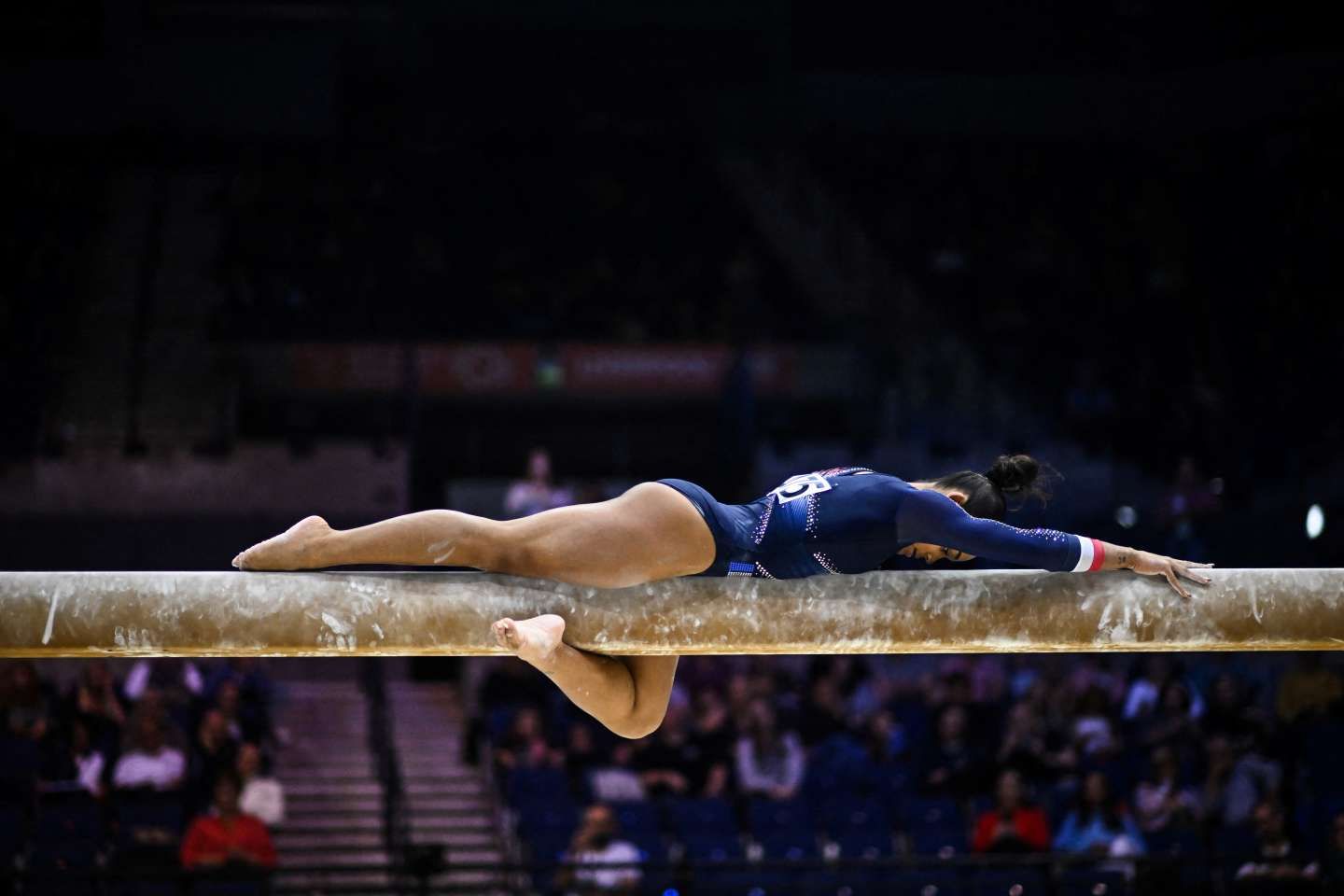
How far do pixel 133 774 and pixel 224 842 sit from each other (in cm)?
96

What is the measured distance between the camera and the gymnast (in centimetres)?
417

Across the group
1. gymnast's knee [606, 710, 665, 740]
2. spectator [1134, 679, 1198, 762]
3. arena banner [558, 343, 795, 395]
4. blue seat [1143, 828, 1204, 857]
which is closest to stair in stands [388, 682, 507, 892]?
blue seat [1143, 828, 1204, 857]

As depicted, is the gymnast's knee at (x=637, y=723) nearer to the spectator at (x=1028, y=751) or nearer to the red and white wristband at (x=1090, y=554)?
the red and white wristband at (x=1090, y=554)

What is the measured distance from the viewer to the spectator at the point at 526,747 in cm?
982

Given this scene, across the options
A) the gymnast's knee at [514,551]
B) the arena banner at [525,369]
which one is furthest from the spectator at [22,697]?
the arena banner at [525,369]

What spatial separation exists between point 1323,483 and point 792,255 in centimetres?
829

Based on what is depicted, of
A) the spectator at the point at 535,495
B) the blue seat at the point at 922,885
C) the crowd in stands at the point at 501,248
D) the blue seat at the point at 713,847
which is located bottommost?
the blue seat at the point at 922,885

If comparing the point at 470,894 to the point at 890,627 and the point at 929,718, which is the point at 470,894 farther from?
the point at 890,627

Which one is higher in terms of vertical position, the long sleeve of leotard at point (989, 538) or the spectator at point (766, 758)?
the long sleeve of leotard at point (989, 538)

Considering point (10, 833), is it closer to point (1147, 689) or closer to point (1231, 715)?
point (1147, 689)

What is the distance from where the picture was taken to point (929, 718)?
10.6 metres

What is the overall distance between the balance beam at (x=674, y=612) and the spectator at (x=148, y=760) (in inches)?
201

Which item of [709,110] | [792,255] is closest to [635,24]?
[709,110]

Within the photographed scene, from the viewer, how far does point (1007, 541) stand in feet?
13.4
